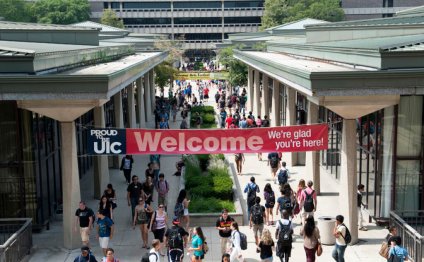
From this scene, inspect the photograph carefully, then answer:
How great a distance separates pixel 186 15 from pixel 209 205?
105119mm

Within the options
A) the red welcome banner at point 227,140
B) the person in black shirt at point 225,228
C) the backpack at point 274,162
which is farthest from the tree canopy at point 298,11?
the person in black shirt at point 225,228

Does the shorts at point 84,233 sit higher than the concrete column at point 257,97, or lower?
lower

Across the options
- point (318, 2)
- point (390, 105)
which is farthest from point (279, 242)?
point (318, 2)

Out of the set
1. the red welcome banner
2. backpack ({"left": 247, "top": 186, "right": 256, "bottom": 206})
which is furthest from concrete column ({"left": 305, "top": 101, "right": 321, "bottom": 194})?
the red welcome banner

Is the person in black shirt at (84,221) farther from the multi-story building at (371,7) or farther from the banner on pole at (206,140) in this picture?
the multi-story building at (371,7)

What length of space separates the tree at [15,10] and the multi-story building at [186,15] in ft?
51.1

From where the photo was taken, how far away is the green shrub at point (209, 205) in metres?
18.6

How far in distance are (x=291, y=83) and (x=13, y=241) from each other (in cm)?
869

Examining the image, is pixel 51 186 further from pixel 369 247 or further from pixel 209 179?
pixel 369 247

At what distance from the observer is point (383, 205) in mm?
17938

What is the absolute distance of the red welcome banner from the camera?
643 inches

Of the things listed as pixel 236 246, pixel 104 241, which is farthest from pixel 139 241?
pixel 236 246

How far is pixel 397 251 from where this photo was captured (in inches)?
502

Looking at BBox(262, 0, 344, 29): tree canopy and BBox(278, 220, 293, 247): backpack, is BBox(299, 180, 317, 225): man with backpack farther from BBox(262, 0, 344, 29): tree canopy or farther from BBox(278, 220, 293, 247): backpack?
BBox(262, 0, 344, 29): tree canopy
